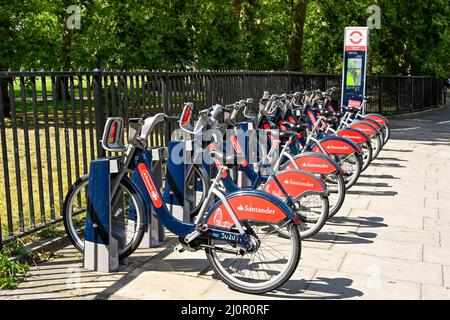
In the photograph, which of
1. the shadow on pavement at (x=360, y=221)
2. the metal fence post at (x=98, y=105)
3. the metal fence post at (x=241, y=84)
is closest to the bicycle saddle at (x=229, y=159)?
the metal fence post at (x=98, y=105)

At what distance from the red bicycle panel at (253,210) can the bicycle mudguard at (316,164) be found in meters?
1.78

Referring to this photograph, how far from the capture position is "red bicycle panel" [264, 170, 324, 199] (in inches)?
205

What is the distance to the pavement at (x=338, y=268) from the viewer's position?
4.18 m

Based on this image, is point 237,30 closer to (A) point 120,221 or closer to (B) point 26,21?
(B) point 26,21

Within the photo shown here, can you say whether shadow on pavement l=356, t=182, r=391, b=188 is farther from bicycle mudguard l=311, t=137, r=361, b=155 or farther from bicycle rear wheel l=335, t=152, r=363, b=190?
bicycle mudguard l=311, t=137, r=361, b=155

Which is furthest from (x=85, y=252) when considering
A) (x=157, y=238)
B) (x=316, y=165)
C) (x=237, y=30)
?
(x=237, y=30)

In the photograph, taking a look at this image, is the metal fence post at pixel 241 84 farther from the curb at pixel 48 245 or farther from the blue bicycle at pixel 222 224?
the curb at pixel 48 245

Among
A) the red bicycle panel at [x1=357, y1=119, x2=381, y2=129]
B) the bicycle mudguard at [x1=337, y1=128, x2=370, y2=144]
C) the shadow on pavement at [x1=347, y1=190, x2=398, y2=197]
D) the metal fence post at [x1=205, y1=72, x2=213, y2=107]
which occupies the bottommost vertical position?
the shadow on pavement at [x1=347, y1=190, x2=398, y2=197]

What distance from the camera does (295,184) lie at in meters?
5.25

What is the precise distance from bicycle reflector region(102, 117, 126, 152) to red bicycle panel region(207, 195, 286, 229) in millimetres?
1013

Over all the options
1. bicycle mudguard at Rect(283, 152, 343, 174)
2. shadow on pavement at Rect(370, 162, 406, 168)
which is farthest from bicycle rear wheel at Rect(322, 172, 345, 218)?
shadow on pavement at Rect(370, 162, 406, 168)

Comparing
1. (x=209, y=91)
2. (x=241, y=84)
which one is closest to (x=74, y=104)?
(x=209, y=91)

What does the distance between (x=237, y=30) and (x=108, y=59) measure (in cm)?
473

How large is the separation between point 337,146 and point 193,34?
12917 mm
